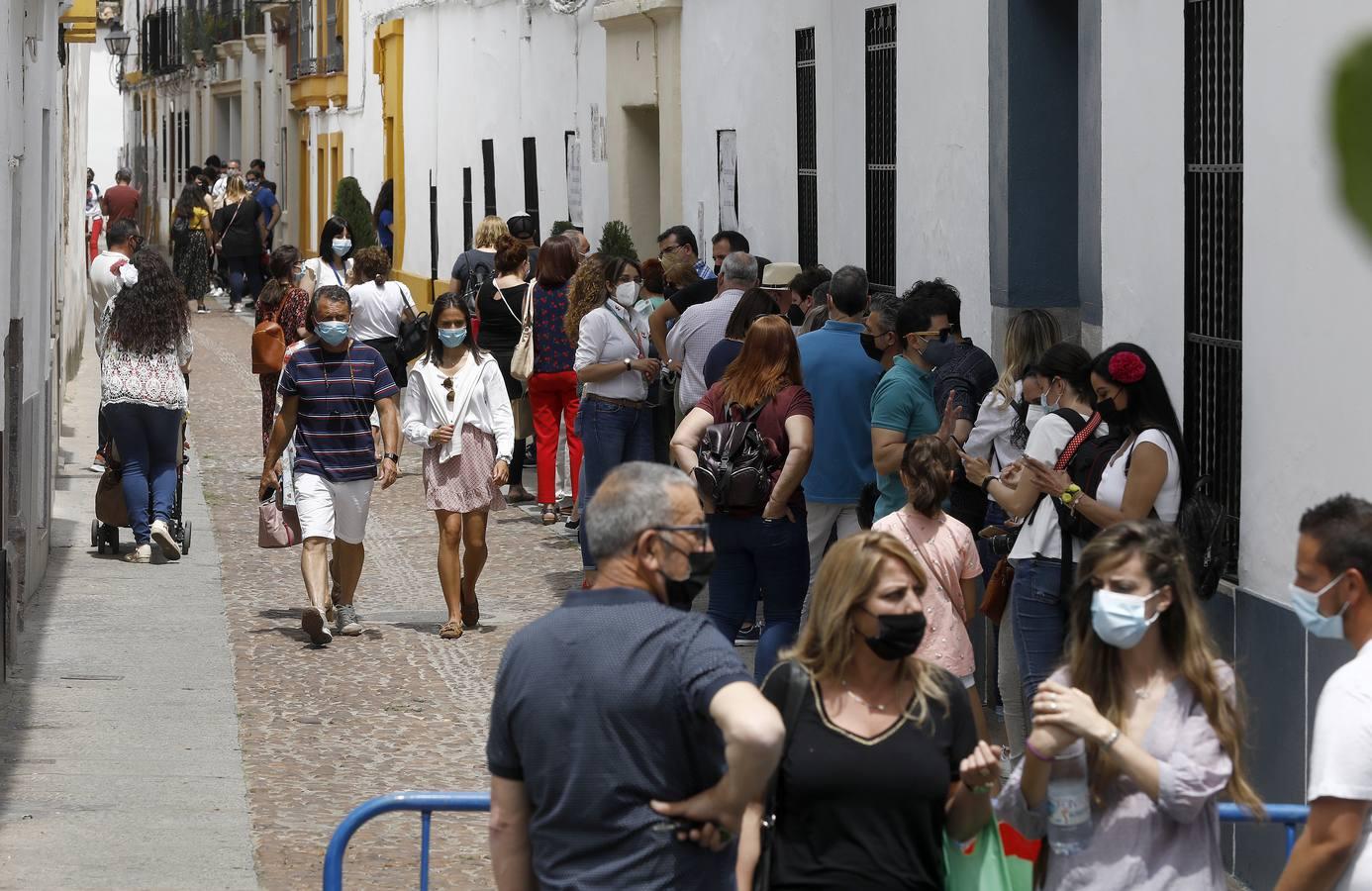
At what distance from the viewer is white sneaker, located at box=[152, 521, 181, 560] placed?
1221cm

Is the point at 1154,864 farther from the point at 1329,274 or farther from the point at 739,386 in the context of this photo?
the point at 739,386

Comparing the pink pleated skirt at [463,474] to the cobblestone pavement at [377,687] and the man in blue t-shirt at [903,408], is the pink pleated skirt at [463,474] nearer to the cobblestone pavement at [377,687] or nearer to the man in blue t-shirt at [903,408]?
the cobblestone pavement at [377,687]

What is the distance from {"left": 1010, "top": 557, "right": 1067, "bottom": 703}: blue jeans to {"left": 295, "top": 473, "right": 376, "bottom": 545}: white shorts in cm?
381

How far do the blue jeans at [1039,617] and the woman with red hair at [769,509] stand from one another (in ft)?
4.49

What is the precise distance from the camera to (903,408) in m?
8.30

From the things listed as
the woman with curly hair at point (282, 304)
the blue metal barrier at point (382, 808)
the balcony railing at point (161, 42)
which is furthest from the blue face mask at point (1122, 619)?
the balcony railing at point (161, 42)

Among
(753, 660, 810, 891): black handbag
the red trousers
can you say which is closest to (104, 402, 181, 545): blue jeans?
the red trousers

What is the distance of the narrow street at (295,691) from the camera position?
7082 mm

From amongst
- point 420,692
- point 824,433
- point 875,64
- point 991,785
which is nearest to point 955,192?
point 875,64

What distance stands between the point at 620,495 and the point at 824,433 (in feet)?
16.1

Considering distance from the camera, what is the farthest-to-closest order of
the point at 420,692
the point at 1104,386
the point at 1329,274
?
the point at 420,692
the point at 1104,386
the point at 1329,274

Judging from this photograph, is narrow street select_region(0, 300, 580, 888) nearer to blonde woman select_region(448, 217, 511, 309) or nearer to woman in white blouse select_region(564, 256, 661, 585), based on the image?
woman in white blouse select_region(564, 256, 661, 585)

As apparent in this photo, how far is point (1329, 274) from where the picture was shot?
6402 millimetres

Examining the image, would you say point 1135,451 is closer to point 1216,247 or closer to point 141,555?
point 1216,247
